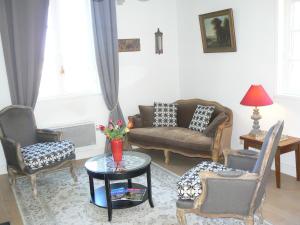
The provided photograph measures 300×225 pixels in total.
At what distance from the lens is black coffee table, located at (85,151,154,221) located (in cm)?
338

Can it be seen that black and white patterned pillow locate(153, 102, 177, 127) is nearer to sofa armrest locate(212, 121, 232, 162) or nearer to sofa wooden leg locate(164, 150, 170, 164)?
sofa wooden leg locate(164, 150, 170, 164)

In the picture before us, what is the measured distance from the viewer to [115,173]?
335 cm

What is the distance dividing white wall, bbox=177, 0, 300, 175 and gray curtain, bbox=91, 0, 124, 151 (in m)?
1.28

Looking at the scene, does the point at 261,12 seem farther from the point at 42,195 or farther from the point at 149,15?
the point at 42,195

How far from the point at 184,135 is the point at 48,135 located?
188cm

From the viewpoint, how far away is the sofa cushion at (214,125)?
15.0ft

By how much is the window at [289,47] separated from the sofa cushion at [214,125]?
0.78 m

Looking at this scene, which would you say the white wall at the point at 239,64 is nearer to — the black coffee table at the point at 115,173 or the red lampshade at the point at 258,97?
the red lampshade at the point at 258,97

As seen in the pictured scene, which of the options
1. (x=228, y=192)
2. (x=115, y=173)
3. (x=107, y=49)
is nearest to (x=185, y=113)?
(x=107, y=49)

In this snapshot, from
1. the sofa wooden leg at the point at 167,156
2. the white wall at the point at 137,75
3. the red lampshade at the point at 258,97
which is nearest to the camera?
the red lampshade at the point at 258,97

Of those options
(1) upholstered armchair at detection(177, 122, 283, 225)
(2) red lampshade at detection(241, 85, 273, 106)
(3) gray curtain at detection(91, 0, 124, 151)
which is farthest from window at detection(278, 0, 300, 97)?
(3) gray curtain at detection(91, 0, 124, 151)

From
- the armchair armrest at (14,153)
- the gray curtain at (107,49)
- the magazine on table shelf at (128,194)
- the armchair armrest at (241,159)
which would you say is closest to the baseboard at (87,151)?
the gray curtain at (107,49)

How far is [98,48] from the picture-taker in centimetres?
536

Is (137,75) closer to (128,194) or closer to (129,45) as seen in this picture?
(129,45)
